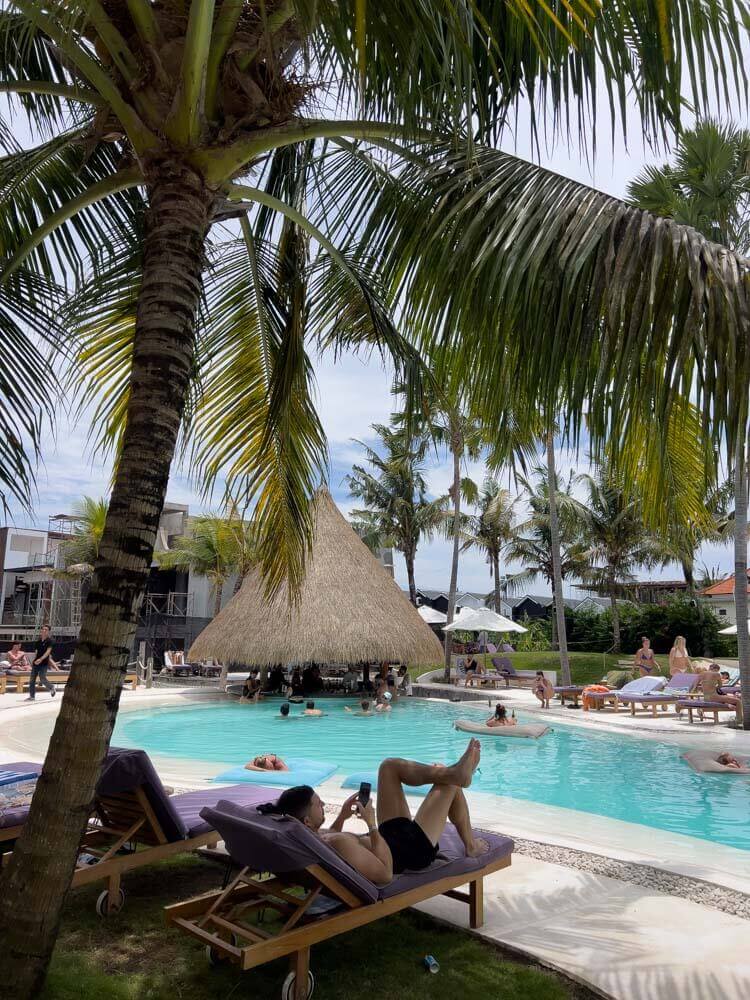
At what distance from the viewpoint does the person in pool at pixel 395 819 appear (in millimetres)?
3277

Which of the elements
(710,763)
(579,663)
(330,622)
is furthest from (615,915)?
(579,663)

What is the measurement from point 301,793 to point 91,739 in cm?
104

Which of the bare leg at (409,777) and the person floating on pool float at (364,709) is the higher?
the bare leg at (409,777)

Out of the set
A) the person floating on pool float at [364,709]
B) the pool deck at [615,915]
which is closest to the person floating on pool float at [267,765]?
the pool deck at [615,915]

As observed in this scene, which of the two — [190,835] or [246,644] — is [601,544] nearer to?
[246,644]

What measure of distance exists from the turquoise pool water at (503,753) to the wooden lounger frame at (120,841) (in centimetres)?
522

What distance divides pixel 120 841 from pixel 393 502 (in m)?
33.4

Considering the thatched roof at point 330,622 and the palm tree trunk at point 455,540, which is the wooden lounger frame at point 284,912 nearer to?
the thatched roof at point 330,622

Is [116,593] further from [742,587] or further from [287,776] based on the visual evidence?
[742,587]

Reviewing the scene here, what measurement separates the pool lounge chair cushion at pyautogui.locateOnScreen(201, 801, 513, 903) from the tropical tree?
2995cm

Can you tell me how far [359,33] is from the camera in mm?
1893

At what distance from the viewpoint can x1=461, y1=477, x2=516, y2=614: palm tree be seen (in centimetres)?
3519

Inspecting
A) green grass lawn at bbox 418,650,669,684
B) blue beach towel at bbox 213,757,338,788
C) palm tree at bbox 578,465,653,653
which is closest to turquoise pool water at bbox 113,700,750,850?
blue beach towel at bbox 213,757,338,788

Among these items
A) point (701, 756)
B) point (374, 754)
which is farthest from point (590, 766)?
point (374, 754)
